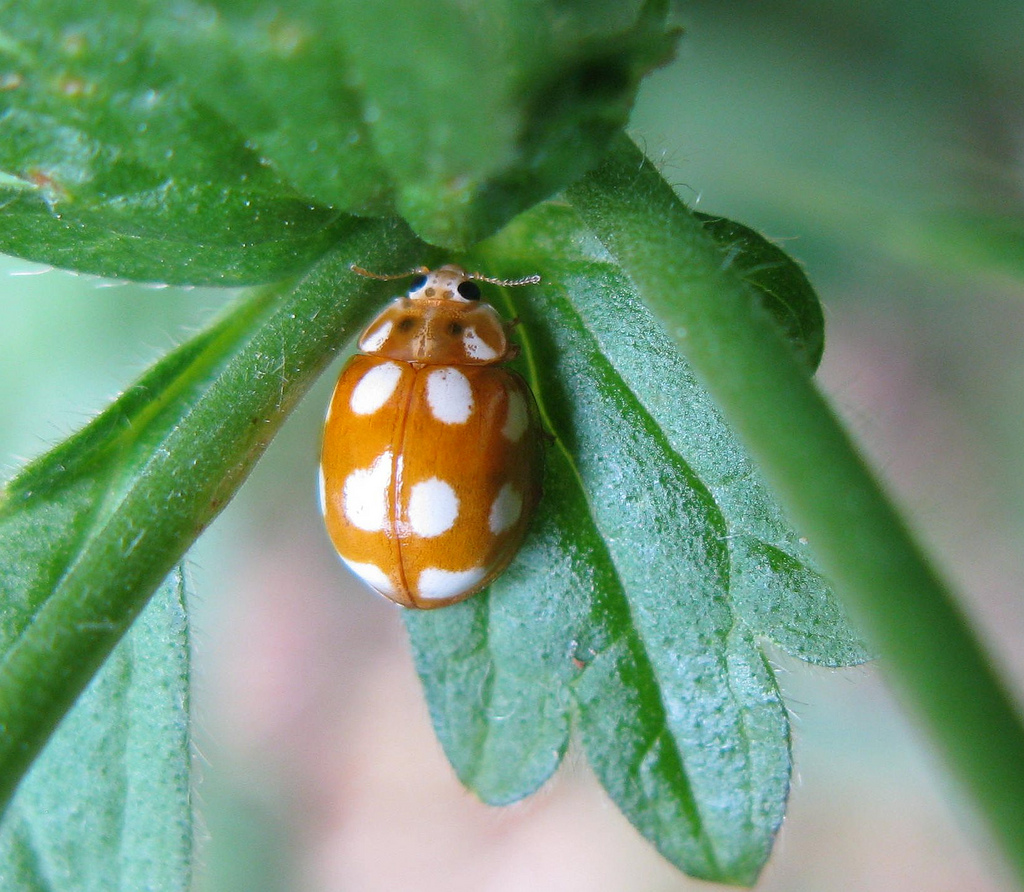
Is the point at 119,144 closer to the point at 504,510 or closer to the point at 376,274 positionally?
the point at 376,274

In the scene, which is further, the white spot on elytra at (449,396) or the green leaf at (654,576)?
the white spot on elytra at (449,396)

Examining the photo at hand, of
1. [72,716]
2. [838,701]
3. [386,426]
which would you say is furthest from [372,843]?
[386,426]

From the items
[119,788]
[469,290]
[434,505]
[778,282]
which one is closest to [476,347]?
[469,290]

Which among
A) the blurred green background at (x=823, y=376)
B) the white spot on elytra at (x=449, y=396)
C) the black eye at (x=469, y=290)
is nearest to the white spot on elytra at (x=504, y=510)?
the white spot on elytra at (x=449, y=396)

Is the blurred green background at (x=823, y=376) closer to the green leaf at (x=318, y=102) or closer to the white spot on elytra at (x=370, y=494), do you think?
the white spot on elytra at (x=370, y=494)

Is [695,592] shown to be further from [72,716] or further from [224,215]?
[72,716]

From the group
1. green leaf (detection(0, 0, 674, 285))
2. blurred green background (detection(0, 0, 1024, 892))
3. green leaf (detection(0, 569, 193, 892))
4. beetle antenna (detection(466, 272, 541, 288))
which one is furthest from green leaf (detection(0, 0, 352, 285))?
blurred green background (detection(0, 0, 1024, 892))
